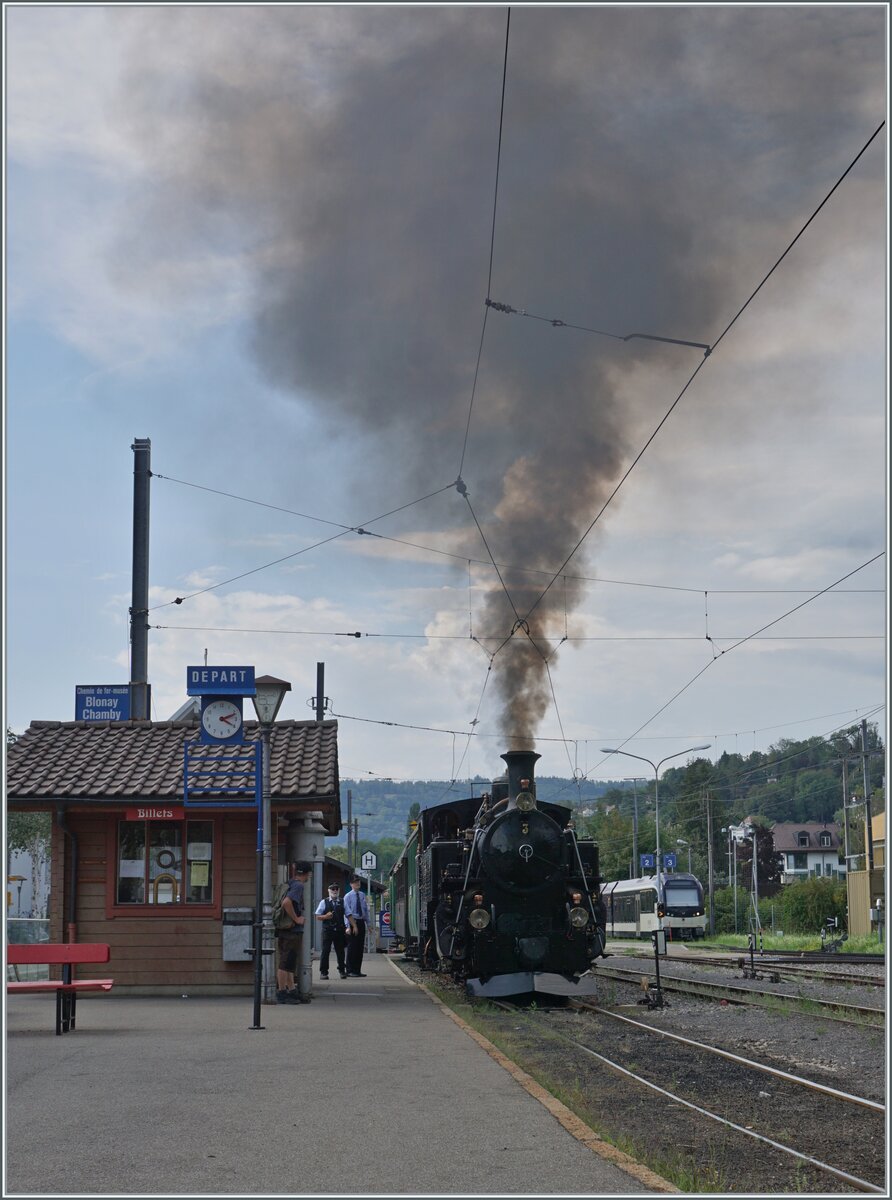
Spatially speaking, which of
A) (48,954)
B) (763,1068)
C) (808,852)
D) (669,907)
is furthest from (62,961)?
(808,852)

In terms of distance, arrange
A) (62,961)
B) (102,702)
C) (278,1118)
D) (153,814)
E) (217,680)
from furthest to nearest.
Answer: (102,702) → (153,814) → (217,680) → (62,961) → (278,1118)

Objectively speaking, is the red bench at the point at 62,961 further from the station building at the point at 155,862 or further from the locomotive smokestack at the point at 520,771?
the locomotive smokestack at the point at 520,771

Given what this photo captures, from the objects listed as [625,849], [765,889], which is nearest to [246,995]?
[625,849]

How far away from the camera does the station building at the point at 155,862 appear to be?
56.7 feet

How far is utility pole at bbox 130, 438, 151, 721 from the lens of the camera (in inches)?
943

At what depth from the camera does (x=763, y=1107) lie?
368 inches

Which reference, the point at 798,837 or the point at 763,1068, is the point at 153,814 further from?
the point at 798,837

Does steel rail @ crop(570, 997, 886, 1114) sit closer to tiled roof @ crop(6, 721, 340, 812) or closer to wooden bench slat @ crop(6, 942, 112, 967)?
tiled roof @ crop(6, 721, 340, 812)

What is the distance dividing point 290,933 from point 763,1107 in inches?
327

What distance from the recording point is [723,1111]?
29.8 feet

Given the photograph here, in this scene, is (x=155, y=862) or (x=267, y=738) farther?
(x=155, y=862)

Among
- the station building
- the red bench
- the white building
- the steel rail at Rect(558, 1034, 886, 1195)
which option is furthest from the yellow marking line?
the white building

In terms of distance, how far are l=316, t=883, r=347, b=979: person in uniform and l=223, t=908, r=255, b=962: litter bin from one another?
189 inches

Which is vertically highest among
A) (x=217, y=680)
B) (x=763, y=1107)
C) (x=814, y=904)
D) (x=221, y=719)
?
(x=217, y=680)
